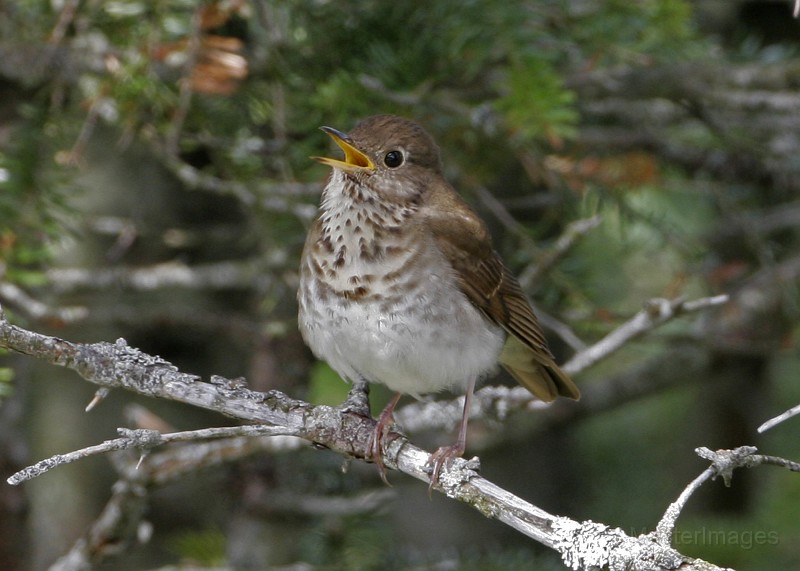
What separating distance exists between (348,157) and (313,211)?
300 mm

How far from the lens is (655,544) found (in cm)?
199

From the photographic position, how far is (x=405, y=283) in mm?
3193

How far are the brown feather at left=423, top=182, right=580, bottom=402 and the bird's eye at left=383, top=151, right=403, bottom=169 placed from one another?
0.16 m

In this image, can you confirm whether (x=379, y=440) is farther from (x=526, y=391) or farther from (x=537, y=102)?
(x=537, y=102)

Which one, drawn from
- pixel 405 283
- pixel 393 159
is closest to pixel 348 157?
pixel 393 159

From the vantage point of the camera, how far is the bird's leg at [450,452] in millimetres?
2510

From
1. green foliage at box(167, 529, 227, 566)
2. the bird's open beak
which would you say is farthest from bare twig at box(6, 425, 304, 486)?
green foliage at box(167, 529, 227, 566)

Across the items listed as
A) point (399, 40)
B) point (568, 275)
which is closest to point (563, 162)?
point (568, 275)

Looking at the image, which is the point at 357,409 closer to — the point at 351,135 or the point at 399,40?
the point at 351,135

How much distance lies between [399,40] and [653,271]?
262 cm

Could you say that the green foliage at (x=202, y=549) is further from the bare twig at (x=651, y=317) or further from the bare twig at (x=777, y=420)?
the bare twig at (x=777, y=420)

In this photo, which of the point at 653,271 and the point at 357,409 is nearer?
the point at 357,409

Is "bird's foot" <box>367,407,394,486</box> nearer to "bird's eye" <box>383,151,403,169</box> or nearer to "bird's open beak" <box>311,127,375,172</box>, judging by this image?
"bird's open beak" <box>311,127,375,172</box>

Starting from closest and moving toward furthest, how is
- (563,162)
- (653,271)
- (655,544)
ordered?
(655,544) < (563,162) < (653,271)
